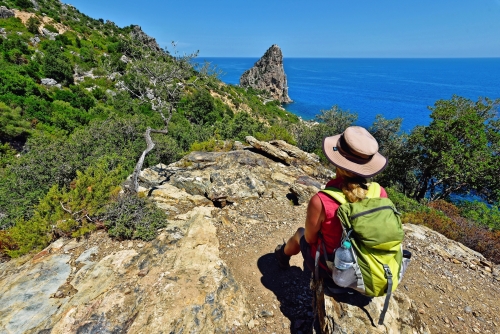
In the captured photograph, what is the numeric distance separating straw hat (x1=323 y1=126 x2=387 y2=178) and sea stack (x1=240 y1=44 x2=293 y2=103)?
84028 millimetres

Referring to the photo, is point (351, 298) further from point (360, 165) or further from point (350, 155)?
point (350, 155)

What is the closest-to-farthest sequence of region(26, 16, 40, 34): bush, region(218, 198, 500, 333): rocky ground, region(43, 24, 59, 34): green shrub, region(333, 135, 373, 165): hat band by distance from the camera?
region(333, 135, 373, 165): hat band, region(218, 198, 500, 333): rocky ground, region(26, 16, 40, 34): bush, region(43, 24, 59, 34): green shrub

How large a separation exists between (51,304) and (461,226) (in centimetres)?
1031

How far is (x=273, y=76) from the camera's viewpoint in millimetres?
84500

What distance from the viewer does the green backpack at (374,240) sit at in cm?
231

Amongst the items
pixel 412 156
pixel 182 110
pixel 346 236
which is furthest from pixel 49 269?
pixel 182 110

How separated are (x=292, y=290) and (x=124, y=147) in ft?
38.6

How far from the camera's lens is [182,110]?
1212 inches

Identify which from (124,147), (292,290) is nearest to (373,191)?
(292,290)

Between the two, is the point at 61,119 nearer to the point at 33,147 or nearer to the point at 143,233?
the point at 33,147

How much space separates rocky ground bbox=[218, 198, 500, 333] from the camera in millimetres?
4043

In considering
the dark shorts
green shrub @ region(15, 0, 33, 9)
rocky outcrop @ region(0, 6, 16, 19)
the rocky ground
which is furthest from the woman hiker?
green shrub @ region(15, 0, 33, 9)

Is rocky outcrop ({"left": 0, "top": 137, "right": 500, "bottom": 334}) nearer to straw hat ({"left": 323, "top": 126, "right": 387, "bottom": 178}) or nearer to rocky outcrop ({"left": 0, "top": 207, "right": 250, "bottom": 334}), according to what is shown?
rocky outcrop ({"left": 0, "top": 207, "right": 250, "bottom": 334})

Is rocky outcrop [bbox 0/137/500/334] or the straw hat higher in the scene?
the straw hat
